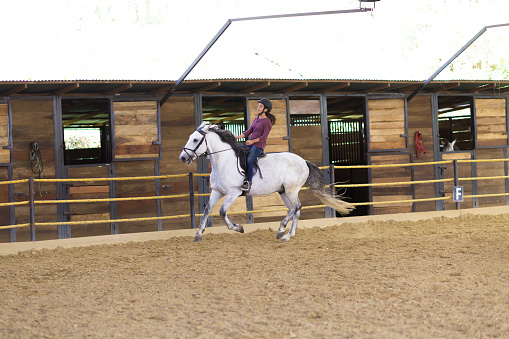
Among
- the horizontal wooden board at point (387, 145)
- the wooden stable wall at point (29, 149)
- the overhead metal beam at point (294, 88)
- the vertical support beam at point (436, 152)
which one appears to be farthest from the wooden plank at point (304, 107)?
the wooden stable wall at point (29, 149)

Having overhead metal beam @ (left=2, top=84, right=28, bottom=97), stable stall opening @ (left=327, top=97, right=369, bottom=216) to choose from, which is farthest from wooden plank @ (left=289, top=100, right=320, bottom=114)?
overhead metal beam @ (left=2, top=84, right=28, bottom=97)

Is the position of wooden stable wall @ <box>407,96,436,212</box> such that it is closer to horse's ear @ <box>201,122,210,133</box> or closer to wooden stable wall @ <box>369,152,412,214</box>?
wooden stable wall @ <box>369,152,412,214</box>

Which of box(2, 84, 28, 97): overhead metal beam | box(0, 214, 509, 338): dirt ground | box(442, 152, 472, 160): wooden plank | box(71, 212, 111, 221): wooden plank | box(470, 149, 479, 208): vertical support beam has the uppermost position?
box(2, 84, 28, 97): overhead metal beam

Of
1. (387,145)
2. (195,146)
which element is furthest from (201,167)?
(387,145)

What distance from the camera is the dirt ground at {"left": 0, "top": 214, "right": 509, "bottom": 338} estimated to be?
13.2ft

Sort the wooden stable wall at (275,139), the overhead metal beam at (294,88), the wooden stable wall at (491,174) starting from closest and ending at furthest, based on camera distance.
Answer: the overhead metal beam at (294,88) < the wooden stable wall at (275,139) < the wooden stable wall at (491,174)

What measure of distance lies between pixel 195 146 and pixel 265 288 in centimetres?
Answer: 295

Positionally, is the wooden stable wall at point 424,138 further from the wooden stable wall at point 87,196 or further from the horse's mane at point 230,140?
the wooden stable wall at point 87,196

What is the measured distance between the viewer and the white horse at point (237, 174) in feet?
25.9

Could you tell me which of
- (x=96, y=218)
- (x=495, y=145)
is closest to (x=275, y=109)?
(x=96, y=218)

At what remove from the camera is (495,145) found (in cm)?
1155

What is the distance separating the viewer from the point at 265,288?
208 inches

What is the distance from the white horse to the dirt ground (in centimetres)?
51

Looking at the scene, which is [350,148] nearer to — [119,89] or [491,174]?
[491,174]
